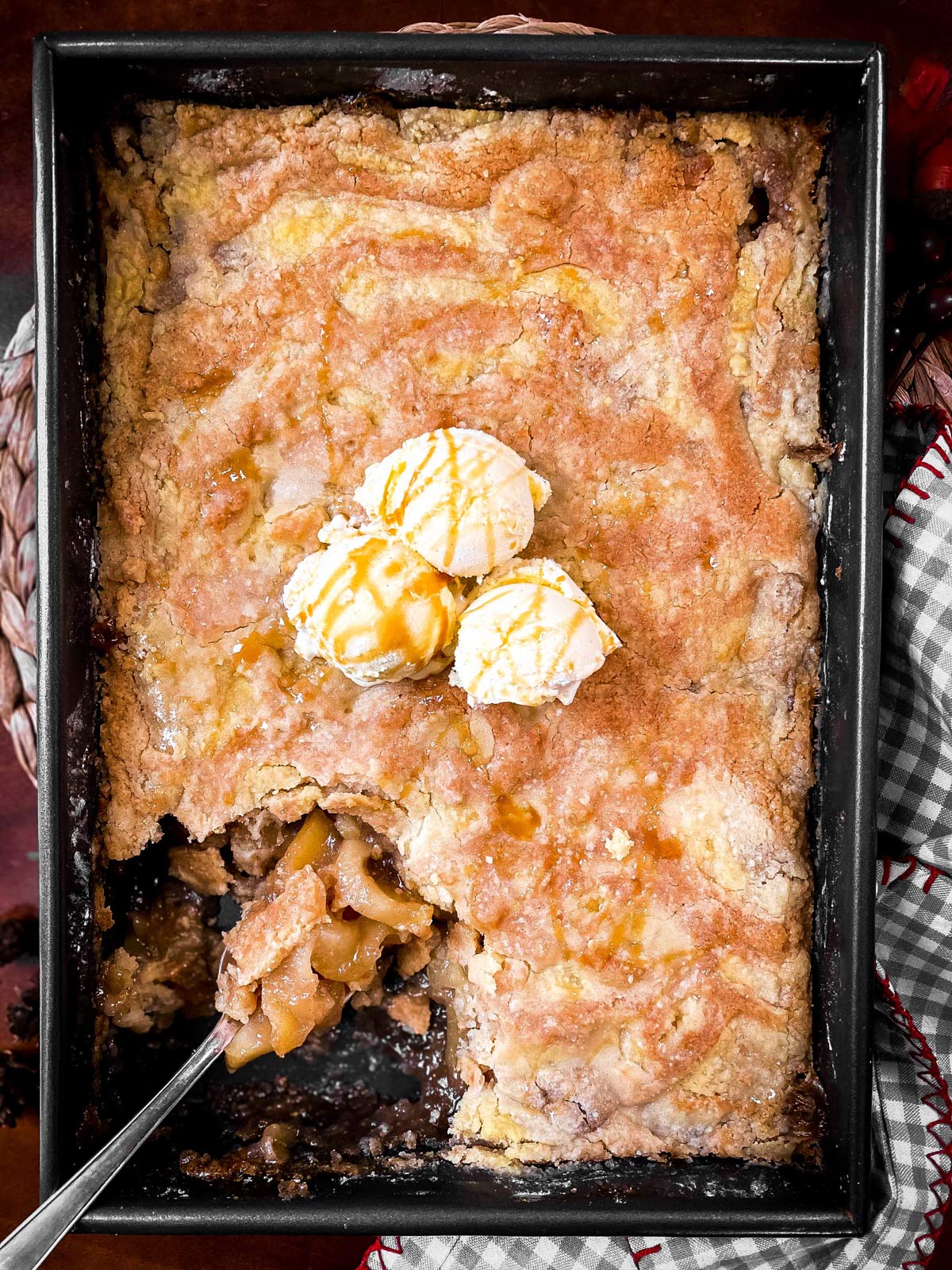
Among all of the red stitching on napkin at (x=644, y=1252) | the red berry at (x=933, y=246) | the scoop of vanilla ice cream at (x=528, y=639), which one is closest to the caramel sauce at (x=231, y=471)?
the scoop of vanilla ice cream at (x=528, y=639)

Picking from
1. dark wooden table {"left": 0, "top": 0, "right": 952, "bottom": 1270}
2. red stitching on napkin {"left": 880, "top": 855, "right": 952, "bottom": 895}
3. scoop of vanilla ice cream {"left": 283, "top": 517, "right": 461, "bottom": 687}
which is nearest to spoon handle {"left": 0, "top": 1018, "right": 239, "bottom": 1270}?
dark wooden table {"left": 0, "top": 0, "right": 952, "bottom": 1270}

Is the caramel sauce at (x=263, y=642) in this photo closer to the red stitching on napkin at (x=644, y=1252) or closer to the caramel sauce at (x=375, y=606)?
the caramel sauce at (x=375, y=606)

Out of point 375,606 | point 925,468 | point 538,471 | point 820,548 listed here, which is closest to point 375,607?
point 375,606

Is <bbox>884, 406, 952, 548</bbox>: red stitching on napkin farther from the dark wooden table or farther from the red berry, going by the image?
the dark wooden table

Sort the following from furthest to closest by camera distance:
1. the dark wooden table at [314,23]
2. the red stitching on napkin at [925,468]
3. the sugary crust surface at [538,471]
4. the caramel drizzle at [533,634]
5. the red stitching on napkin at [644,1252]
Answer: the dark wooden table at [314,23] < the red stitching on napkin at [644,1252] < the red stitching on napkin at [925,468] < the sugary crust surface at [538,471] < the caramel drizzle at [533,634]

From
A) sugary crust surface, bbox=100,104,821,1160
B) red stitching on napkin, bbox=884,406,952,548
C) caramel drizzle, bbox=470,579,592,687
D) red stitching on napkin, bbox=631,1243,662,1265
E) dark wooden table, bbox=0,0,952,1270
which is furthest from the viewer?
dark wooden table, bbox=0,0,952,1270

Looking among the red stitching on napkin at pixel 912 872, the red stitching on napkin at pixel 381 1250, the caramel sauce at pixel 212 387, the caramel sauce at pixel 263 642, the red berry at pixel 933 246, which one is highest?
the red berry at pixel 933 246
